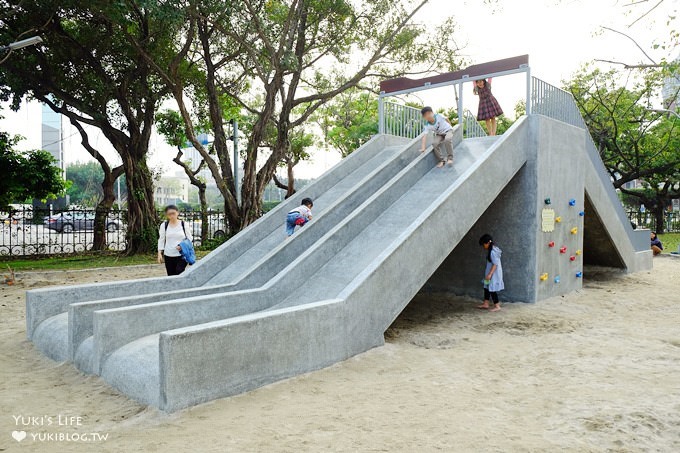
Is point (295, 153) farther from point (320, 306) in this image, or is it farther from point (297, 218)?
point (320, 306)

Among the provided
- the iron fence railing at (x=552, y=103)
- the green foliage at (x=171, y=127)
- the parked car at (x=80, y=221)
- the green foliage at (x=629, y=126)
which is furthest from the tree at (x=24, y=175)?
the green foliage at (x=629, y=126)

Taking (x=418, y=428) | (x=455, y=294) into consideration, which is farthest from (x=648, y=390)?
(x=455, y=294)

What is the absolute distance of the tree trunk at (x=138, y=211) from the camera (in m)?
17.9

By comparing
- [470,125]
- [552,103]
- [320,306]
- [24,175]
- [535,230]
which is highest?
[552,103]

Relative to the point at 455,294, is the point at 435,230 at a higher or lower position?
higher

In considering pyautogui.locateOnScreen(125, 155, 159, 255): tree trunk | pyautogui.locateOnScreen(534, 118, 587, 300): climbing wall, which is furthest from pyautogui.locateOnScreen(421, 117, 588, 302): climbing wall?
pyautogui.locateOnScreen(125, 155, 159, 255): tree trunk

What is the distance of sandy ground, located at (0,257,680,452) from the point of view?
3902 millimetres

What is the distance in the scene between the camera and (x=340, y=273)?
7.35m

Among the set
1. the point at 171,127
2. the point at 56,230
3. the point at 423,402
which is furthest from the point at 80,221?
the point at 423,402

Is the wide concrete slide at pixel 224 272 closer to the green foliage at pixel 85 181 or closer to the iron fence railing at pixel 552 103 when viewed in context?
the iron fence railing at pixel 552 103

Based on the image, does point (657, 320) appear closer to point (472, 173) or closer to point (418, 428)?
point (472, 173)

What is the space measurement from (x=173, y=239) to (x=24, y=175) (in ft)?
35.8

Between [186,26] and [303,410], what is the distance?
14559mm

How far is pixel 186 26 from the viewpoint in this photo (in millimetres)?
15977
